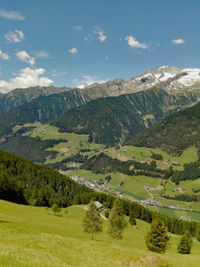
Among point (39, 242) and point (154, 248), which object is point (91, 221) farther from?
point (39, 242)

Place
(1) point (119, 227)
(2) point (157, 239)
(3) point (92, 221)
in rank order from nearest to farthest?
(2) point (157, 239) < (3) point (92, 221) < (1) point (119, 227)

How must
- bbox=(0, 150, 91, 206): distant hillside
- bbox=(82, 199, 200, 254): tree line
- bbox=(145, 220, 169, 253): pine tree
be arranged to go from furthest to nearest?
bbox=(0, 150, 91, 206): distant hillside < bbox=(82, 199, 200, 254): tree line < bbox=(145, 220, 169, 253): pine tree

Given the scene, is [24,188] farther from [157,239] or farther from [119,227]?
[157,239]

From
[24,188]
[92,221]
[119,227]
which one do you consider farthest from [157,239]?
[24,188]

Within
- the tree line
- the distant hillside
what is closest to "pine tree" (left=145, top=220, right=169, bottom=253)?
the tree line

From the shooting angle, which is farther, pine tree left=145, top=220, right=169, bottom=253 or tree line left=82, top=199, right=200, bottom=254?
tree line left=82, top=199, right=200, bottom=254

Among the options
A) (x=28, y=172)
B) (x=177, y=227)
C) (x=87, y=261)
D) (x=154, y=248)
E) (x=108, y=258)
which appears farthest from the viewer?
(x=28, y=172)

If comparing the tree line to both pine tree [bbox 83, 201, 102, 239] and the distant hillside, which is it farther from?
the distant hillside

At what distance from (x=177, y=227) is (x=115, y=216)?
11700 cm

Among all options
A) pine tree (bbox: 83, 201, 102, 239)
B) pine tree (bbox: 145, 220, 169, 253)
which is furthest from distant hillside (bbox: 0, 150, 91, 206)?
pine tree (bbox: 145, 220, 169, 253)

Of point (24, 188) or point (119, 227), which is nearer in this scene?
point (119, 227)

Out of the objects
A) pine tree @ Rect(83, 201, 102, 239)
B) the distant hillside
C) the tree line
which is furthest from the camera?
the distant hillside

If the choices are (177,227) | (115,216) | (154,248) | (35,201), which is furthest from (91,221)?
(177,227)

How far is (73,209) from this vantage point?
142 m
